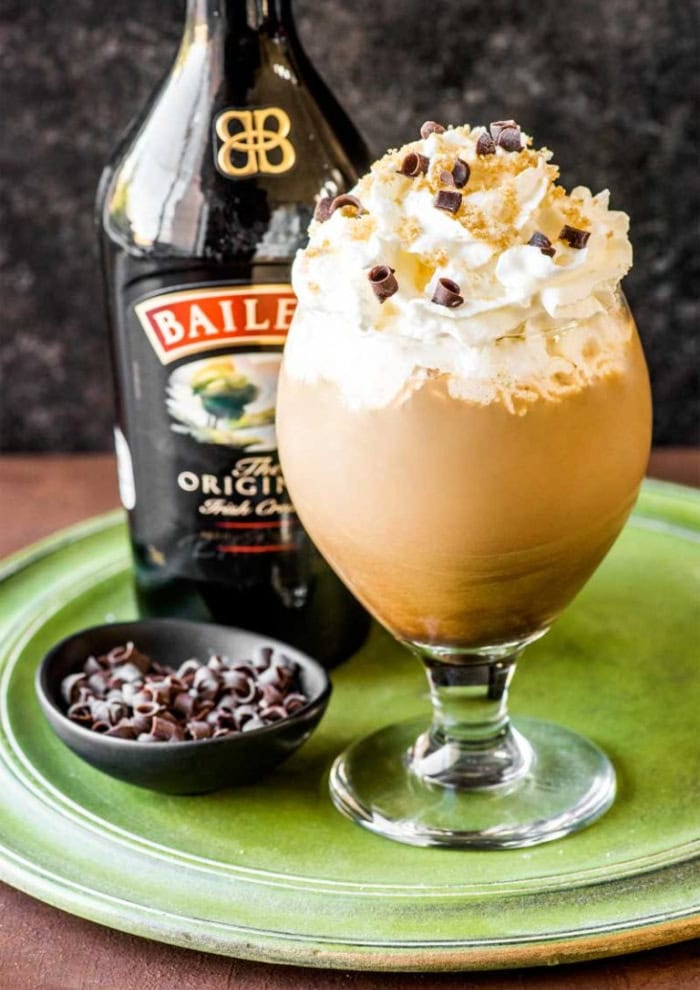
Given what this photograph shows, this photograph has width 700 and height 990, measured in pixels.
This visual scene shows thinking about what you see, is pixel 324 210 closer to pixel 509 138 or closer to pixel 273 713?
pixel 509 138

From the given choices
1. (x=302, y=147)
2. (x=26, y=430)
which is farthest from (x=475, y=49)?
(x=26, y=430)

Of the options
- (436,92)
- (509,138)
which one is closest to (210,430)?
(509,138)

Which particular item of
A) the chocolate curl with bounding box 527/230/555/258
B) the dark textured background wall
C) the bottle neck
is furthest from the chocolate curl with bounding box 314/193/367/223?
the dark textured background wall

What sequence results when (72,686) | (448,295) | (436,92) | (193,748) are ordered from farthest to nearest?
(436,92)
(72,686)
(193,748)
(448,295)

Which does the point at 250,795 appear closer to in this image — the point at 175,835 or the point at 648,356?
the point at 175,835

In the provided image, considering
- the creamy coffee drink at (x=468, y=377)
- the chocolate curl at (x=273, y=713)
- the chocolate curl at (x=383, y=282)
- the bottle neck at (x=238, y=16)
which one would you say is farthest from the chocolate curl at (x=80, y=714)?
the bottle neck at (x=238, y=16)

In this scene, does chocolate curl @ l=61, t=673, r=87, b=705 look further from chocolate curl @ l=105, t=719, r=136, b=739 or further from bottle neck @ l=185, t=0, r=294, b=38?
bottle neck @ l=185, t=0, r=294, b=38

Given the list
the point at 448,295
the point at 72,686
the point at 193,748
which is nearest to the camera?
the point at 448,295
